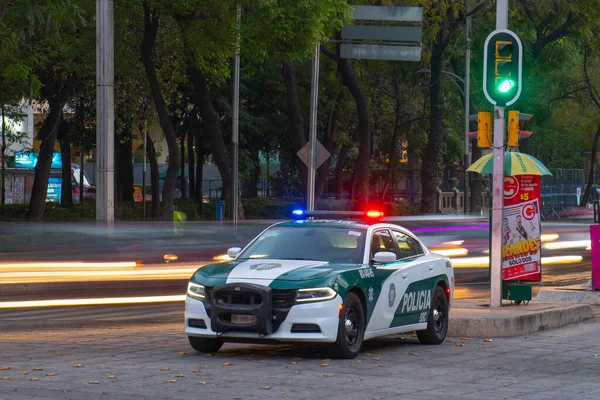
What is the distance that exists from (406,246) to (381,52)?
68.4 ft

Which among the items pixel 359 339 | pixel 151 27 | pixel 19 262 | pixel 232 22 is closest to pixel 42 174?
pixel 151 27

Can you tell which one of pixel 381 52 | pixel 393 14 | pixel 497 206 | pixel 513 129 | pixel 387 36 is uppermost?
pixel 393 14

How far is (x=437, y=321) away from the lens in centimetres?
1339

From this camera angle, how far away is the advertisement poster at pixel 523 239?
1667cm

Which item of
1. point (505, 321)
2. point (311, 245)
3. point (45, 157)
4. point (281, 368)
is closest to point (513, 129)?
point (505, 321)

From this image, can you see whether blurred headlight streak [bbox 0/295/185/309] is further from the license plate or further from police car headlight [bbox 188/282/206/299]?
the license plate

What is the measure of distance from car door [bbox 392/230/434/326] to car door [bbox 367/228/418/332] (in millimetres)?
42

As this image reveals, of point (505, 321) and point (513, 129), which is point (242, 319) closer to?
point (505, 321)

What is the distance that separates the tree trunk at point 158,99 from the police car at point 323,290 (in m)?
23.1

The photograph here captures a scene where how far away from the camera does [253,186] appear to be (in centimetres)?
6831

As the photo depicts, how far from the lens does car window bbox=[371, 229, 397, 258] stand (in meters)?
12.6

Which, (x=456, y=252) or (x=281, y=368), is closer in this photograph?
(x=281, y=368)

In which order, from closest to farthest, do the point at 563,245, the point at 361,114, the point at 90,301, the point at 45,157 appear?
the point at 90,301, the point at 563,245, the point at 361,114, the point at 45,157

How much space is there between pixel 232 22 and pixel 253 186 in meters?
34.5
